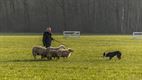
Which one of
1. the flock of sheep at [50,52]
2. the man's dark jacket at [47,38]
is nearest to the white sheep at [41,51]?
the flock of sheep at [50,52]

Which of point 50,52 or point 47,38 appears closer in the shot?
point 50,52

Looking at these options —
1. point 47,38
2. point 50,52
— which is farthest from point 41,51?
point 47,38

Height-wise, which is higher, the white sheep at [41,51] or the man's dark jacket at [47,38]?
the man's dark jacket at [47,38]

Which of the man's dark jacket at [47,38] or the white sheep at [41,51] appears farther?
the man's dark jacket at [47,38]

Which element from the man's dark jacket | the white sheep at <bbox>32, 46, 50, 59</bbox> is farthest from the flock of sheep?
the man's dark jacket

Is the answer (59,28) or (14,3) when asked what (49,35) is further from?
(14,3)

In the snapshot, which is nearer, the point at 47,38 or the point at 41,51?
the point at 41,51

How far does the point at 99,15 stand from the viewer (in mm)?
173375

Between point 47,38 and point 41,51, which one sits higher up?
point 47,38

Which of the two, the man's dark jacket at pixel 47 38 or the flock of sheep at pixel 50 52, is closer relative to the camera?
the flock of sheep at pixel 50 52

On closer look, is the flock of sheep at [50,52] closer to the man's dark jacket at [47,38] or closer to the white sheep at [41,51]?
the white sheep at [41,51]

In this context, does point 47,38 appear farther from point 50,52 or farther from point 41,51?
point 50,52

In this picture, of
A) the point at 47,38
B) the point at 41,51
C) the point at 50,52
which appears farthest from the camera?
the point at 47,38

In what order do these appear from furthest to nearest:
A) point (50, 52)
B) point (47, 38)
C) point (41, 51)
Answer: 1. point (47, 38)
2. point (41, 51)
3. point (50, 52)
